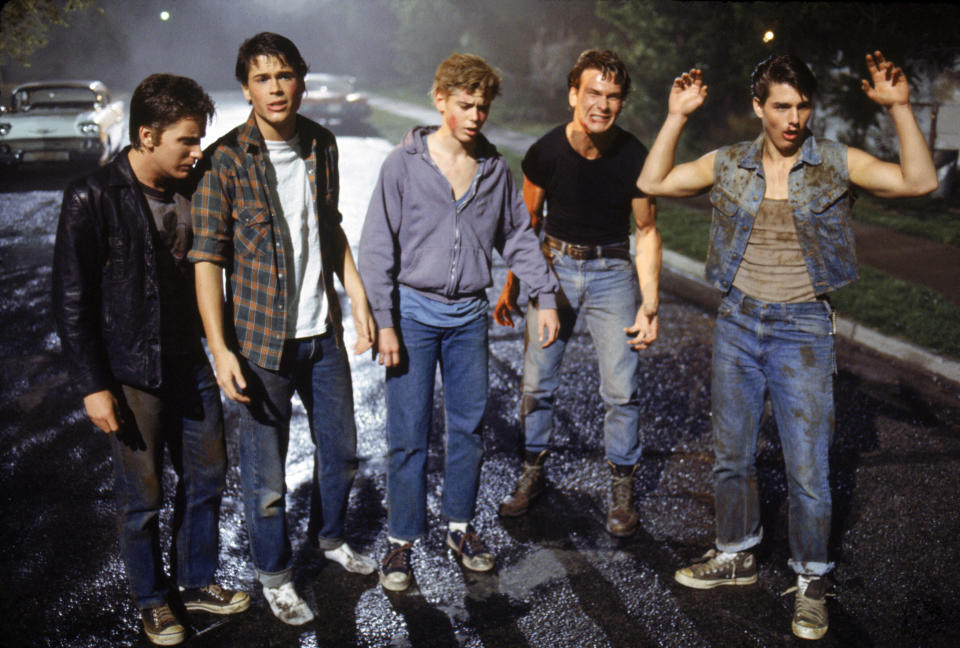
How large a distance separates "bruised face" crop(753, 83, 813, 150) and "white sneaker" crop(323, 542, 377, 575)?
246cm

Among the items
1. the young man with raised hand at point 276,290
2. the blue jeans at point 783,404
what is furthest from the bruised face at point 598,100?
the young man with raised hand at point 276,290

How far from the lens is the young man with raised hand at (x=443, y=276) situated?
3.17 meters

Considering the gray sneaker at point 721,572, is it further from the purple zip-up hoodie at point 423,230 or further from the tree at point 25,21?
the tree at point 25,21

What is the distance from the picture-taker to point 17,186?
13.6 m

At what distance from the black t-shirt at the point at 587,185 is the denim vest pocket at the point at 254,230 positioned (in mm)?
1484

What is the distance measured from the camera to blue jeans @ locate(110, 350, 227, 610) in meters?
2.88

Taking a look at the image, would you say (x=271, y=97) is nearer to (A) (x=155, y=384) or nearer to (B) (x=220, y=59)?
(A) (x=155, y=384)

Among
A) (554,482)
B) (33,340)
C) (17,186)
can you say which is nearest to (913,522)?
(554,482)

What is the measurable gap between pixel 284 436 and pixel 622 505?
1.71 meters

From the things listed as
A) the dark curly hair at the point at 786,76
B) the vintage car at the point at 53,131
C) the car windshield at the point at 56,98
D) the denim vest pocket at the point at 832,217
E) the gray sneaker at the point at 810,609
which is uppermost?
the car windshield at the point at 56,98

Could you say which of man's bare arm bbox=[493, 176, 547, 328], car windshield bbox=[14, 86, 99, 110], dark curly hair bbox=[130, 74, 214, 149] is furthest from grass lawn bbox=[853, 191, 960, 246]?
car windshield bbox=[14, 86, 99, 110]

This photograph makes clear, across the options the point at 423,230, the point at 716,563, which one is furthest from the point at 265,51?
the point at 716,563

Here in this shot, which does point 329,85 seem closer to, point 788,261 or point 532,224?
point 532,224

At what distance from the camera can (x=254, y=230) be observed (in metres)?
2.86
